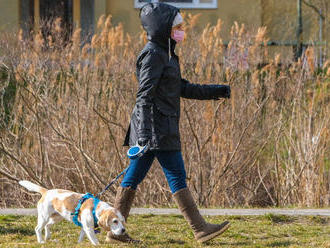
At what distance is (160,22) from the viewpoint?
16.3 ft

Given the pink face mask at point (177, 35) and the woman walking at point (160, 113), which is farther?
the pink face mask at point (177, 35)

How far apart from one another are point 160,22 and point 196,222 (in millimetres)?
1450

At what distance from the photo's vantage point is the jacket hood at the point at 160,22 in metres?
4.96

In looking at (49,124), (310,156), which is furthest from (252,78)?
(49,124)

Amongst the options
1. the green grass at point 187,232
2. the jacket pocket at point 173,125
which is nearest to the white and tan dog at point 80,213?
the green grass at point 187,232

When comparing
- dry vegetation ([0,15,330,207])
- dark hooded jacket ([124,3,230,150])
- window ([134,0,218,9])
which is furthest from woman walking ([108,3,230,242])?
window ([134,0,218,9])

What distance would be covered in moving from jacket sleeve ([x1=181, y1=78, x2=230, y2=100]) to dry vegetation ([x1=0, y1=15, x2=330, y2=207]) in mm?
2964

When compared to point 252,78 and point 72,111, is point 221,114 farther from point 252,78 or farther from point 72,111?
point 72,111

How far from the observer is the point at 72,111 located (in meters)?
8.73

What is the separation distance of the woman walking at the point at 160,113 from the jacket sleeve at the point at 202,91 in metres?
0.17

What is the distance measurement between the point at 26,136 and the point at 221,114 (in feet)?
8.36

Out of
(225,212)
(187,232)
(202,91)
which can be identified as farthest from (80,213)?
(225,212)

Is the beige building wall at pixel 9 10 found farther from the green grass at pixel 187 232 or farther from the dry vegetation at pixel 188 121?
the green grass at pixel 187 232

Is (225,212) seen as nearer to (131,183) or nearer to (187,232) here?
(187,232)
